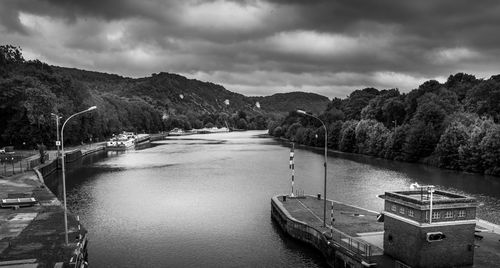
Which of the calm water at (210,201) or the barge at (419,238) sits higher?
the barge at (419,238)

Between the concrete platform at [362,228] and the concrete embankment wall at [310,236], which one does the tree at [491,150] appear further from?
the concrete embankment wall at [310,236]

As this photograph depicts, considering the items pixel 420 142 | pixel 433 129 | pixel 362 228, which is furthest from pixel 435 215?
pixel 433 129

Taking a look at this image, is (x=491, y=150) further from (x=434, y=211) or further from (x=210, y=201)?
(x=434, y=211)

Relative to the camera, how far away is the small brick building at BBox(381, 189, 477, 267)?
832 inches

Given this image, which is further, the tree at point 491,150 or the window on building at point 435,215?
the tree at point 491,150

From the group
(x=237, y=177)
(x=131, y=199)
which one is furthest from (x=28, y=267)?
(x=237, y=177)

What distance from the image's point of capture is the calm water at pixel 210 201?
29.8 m

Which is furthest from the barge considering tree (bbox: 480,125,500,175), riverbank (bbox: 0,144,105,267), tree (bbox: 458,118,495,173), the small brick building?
tree (bbox: 458,118,495,173)

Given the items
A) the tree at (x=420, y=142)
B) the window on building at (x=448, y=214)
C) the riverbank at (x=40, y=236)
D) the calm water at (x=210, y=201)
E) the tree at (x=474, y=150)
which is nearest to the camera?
the window on building at (x=448, y=214)

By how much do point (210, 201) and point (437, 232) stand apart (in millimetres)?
29722

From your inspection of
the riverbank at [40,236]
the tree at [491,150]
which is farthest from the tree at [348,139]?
the riverbank at [40,236]

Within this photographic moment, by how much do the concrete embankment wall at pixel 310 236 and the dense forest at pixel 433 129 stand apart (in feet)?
148

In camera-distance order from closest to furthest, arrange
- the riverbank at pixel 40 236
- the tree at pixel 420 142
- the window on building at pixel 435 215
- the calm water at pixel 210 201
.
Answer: the window on building at pixel 435 215 < the riverbank at pixel 40 236 < the calm water at pixel 210 201 < the tree at pixel 420 142

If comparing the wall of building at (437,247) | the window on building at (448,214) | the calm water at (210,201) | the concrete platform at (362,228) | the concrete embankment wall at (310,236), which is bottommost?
the calm water at (210,201)
